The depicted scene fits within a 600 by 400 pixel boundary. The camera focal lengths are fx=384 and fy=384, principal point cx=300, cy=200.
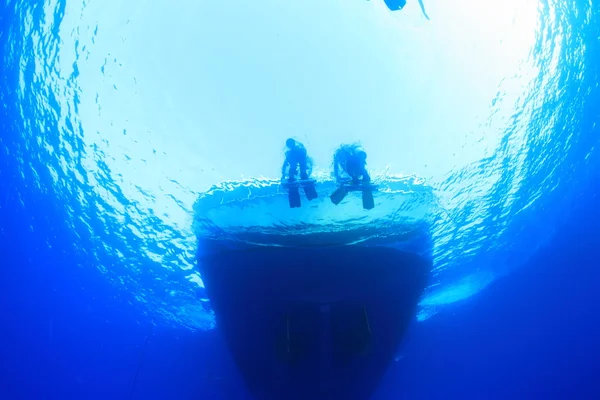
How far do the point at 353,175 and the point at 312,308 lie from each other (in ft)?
12.7

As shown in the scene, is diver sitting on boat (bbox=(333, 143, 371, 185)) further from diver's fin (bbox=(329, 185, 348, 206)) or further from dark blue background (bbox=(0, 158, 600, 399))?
dark blue background (bbox=(0, 158, 600, 399))

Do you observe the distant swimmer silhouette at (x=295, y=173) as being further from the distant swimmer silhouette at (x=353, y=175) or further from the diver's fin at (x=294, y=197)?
the distant swimmer silhouette at (x=353, y=175)

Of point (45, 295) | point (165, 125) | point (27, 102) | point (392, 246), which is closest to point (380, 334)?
point (392, 246)

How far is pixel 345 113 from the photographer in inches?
356

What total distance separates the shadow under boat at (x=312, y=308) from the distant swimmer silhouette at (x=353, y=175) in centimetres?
193

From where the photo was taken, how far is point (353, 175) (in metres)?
8.25

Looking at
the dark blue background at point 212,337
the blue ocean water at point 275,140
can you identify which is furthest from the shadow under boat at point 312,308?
the dark blue background at point 212,337

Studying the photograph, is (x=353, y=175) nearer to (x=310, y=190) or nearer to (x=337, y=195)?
(x=337, y=195)

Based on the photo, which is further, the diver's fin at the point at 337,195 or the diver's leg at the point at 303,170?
the diver's leg at the point at 303,170

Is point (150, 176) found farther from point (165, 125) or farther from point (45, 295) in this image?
point (45, 295)

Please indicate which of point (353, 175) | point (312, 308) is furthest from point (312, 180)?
point (312, 308)

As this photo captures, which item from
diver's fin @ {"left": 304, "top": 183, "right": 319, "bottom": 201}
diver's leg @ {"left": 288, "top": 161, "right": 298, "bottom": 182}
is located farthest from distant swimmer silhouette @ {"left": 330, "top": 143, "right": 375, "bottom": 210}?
diver's leg @ {"left": 288, "top": 161, "right": 298, "bottom": 182}

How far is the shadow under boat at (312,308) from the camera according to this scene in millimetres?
9797

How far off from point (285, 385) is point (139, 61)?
30.5ft
